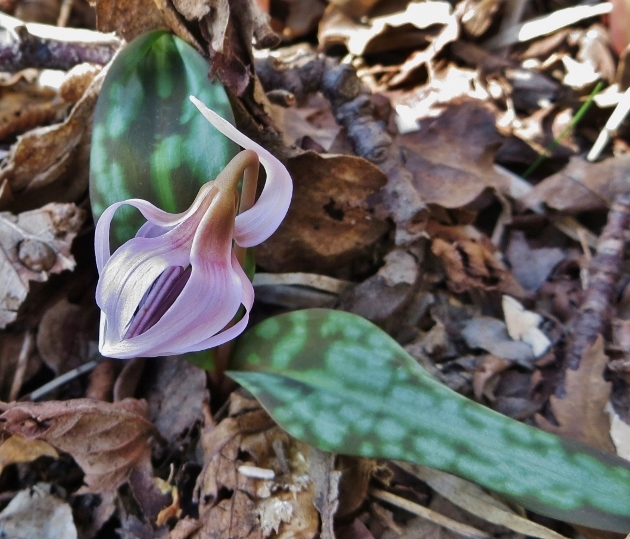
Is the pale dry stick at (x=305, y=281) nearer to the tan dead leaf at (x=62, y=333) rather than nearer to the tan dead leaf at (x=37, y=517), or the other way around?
the tan dead leaf at (x=62, y=333)

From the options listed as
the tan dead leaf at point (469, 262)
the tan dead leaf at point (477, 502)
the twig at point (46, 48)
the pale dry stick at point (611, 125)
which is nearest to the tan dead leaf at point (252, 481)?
the tan dead leaf at point (477, 502)

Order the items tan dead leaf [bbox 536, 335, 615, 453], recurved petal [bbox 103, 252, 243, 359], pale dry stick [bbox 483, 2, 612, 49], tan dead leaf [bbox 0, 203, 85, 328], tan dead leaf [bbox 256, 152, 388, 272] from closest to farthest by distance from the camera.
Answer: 1. recurved petal [bbox 103, 252, 243, 359]
2. tan dead leaf [bbox 536, 335, 615, 453]
3. tan dead leaf [bbox 0, 203, 85, 328]
4. tan dead leaf [bbox 256, 152, 388, 272]
5. pale dry stick [bbox 483, 2, 612, 49]

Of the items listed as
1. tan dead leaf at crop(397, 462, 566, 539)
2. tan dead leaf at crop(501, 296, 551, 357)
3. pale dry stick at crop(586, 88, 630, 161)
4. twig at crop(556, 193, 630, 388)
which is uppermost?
pale dry stick at crop(586, 88, 630, 161)

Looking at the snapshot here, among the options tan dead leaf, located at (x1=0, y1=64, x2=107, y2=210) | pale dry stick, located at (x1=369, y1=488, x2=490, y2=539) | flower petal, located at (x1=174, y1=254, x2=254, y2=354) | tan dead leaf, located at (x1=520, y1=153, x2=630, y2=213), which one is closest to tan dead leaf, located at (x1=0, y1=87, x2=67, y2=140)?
tan dead leaf, located at (x1=0, y1=64, x2=107, y2=210)

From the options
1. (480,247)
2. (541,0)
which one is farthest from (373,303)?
(541,0)

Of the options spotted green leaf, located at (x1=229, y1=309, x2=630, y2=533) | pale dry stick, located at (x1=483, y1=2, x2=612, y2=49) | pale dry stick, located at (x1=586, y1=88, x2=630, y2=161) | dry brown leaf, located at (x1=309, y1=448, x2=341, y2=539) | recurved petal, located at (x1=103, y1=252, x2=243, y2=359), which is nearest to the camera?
recurved petal, located at (x1=103, y1=252, x2=243, y2=359)

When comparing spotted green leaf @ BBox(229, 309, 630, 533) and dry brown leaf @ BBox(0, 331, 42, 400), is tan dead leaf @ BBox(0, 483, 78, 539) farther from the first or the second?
spotted green leaf @ BBox(229, 309, 630, 533)

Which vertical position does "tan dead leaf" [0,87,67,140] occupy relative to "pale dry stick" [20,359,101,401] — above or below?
above
